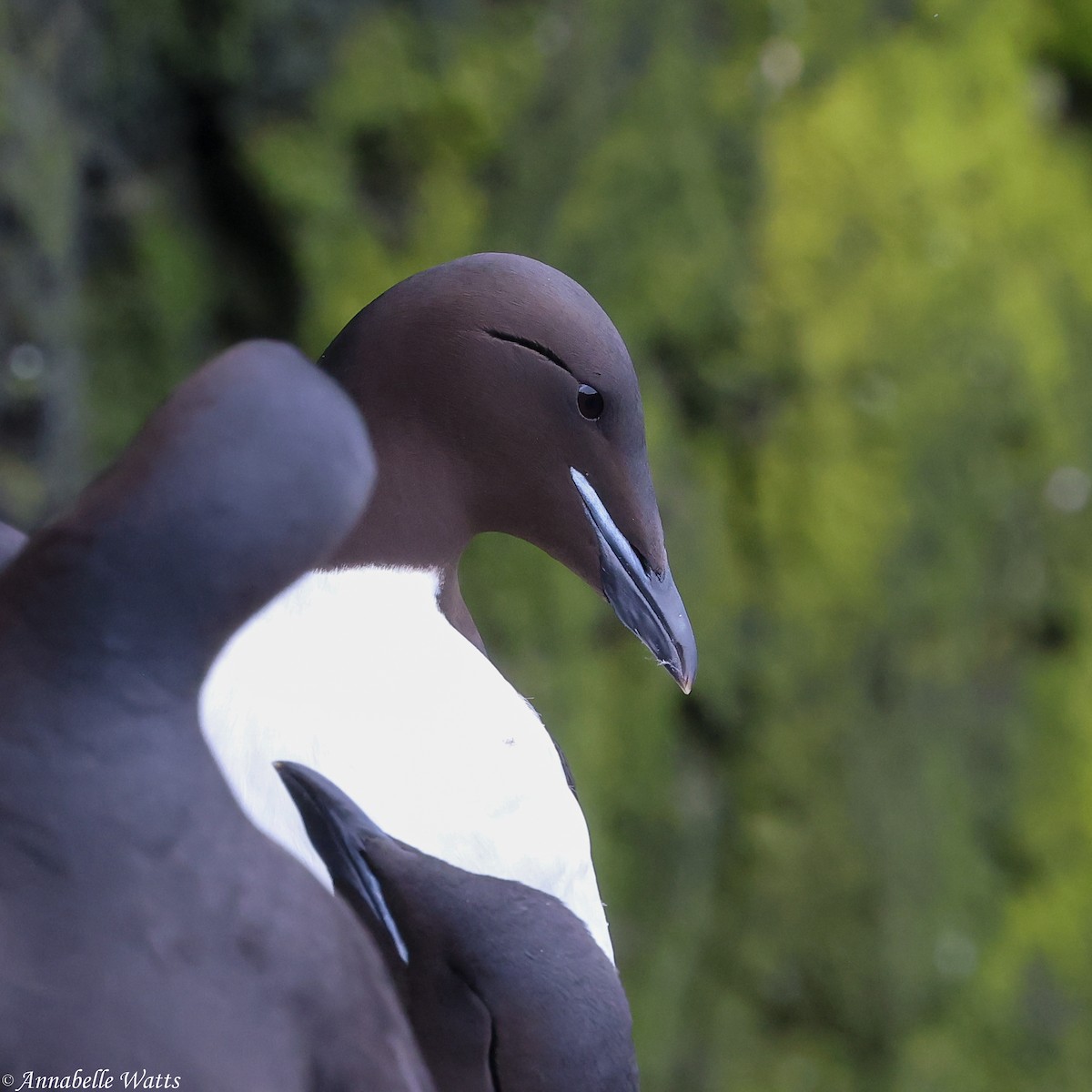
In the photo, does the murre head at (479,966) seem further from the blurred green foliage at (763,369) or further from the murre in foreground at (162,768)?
the blurred green foliage at (763,369)

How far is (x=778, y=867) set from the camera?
3631mm

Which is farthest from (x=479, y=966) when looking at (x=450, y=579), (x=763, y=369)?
(x=763, y=369)

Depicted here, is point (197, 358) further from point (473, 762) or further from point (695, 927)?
point (473, 762)

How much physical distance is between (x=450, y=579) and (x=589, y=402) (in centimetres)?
20

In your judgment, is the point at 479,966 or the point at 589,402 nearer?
the point at 479,966

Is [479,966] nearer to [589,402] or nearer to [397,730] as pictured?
[397,730]

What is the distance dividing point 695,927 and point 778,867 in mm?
243

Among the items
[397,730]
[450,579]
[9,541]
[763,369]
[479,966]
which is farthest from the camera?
[763,369]

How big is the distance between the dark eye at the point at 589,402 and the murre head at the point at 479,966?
1.61 ft

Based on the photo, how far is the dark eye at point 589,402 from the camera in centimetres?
122

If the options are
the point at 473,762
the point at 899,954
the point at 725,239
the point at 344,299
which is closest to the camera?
the point at 473,762

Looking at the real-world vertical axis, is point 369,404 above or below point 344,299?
above

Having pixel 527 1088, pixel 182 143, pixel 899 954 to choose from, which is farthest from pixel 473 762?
pixel 899 954

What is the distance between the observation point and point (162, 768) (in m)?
0.65
